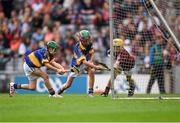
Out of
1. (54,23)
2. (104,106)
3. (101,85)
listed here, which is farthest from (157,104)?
(54,23)

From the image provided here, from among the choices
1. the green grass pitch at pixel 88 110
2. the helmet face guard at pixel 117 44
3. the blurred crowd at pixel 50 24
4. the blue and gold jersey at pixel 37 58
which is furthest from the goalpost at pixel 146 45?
the green grass pitch at pixel 88 110

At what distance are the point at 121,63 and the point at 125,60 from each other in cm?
23

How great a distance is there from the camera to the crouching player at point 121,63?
20266 mm

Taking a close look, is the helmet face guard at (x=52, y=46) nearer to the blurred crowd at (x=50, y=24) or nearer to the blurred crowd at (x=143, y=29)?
the blurred crowd at (x=143, y=29)

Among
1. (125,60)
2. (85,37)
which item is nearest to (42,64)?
(85,37)

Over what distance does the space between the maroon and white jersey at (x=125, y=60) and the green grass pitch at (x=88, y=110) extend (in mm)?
2358

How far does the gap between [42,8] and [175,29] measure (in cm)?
923

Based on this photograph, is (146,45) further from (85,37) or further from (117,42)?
(85,37)

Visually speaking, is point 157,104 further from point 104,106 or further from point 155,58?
point 155,58

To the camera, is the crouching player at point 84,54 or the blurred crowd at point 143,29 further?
the blurred crowd at point 143,29

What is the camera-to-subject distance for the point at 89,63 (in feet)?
65.4

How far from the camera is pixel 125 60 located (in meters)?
20.8

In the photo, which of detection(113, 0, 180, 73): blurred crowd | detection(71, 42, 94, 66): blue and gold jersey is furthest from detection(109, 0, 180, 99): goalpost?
detection(71, 42, 94, 66): blue and gold jersey

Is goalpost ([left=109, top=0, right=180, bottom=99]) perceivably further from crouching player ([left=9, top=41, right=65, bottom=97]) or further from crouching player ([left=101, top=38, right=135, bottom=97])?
crouching player ([left=9, top=41, right=65, bottom=97])
